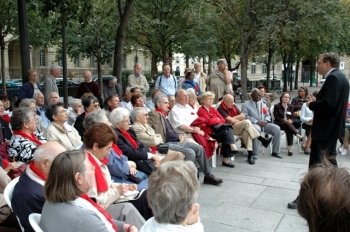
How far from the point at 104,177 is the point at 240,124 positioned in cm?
429

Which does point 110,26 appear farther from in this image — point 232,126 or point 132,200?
point 132,200

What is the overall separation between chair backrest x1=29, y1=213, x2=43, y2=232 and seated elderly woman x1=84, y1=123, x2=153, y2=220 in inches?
30.7

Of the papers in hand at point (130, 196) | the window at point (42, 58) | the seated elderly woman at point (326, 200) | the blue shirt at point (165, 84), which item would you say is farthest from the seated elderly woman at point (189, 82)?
the window at point (42, 58)

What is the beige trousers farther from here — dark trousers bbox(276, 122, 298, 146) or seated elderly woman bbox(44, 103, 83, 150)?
seated elderly woman bbox(44, 103, 83, 150)

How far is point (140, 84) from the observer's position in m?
9.92

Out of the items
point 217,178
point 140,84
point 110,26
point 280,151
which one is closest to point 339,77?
point 217,178

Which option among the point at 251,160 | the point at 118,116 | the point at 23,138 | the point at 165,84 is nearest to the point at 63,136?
the point at 23,138

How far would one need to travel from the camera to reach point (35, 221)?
260 centimetres

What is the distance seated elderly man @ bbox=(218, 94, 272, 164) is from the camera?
7375 mm

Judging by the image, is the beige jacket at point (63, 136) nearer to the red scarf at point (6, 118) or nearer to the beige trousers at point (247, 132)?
the red scarf at point (6, 118)

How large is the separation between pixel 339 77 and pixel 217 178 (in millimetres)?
2597

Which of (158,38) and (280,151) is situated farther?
(158,38)

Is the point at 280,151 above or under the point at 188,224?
under

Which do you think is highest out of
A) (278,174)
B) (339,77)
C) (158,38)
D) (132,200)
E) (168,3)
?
(168,3)
